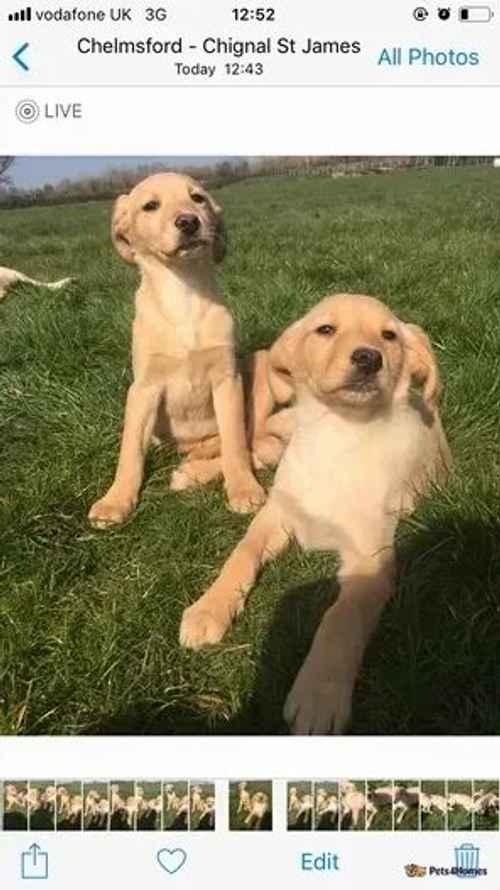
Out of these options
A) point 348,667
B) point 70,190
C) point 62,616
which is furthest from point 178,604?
point 70,190

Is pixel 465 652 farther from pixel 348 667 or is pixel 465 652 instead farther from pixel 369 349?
pixel 369 349

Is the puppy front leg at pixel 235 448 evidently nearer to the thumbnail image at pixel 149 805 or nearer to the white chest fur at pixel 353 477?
the white chest fur at pixel 353 477

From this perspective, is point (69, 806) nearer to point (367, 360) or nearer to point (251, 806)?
point (251, 806)

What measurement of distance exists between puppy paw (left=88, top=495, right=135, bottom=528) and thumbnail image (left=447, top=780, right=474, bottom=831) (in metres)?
1.11

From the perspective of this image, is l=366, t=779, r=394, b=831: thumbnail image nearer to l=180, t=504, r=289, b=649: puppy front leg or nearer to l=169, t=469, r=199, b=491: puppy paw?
l=180, t=504, r=289, b=649: puppy front leg

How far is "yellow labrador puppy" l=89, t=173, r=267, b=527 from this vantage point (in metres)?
2.45

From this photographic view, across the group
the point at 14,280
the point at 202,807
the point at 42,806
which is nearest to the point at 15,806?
the point at 42,806

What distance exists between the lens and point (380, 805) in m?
1.47

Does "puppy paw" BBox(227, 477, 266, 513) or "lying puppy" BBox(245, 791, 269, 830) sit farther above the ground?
"puppy paw" BBox(227, 477, 266, 513)

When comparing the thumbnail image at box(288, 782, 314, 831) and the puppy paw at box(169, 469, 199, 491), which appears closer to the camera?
the thumbnail image at box(288, 782, 314, 831)

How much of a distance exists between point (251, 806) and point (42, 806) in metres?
0.33
